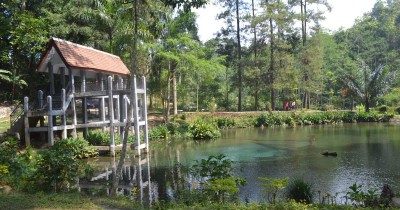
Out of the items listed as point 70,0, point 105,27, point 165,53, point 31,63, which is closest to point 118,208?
point 165,53

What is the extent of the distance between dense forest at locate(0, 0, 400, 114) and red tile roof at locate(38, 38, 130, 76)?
3.54ft

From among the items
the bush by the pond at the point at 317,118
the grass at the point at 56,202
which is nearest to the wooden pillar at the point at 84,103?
the grass at the point at 56,202

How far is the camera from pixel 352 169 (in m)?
14.9

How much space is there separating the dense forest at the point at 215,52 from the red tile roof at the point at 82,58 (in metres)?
1.08

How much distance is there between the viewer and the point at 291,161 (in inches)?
671

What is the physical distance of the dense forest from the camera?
22875 mm

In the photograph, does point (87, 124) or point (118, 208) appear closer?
point (118, 208)

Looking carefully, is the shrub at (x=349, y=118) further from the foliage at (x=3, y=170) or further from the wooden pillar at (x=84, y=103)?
the foliage at (x=3, y=170)

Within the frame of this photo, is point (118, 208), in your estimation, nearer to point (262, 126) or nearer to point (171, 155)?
point (171, 155)

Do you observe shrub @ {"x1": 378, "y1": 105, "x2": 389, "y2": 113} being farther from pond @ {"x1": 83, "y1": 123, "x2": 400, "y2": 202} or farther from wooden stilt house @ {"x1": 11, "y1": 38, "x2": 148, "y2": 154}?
wooden stilt house @ {"x1": 11, "y1": 38, "x2": 148, "y2": 154}

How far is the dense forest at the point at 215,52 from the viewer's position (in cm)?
2288

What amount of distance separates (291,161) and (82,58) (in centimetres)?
1228

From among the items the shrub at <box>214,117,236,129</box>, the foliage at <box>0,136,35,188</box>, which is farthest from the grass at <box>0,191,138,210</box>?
the shrub at <box>214,117,236,129</box>

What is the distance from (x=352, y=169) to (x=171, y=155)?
31.3 feet
